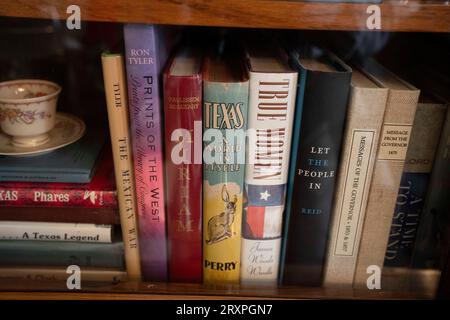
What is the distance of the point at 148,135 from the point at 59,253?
20cm

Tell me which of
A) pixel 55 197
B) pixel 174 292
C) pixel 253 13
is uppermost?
pixel 253 13

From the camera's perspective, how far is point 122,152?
474mm

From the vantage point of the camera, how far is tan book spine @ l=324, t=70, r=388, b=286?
1.47 ft

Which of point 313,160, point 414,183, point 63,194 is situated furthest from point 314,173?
point 63,194

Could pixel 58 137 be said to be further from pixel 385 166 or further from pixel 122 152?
pixel 385 166

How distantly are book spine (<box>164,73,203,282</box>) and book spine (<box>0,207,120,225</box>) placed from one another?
0.07m

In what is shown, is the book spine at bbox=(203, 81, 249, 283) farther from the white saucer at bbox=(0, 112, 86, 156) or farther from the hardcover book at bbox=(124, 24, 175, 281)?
the white saucer at bbox=(0, 112, 86, 156)

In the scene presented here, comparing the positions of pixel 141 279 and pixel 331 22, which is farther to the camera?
pixel 141 279

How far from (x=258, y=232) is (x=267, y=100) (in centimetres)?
16

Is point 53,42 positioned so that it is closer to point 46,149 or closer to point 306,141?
point 46,149

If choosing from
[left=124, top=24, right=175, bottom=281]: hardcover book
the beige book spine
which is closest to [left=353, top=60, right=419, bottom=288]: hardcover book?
the beige book spine

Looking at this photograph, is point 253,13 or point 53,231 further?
point 53,231
